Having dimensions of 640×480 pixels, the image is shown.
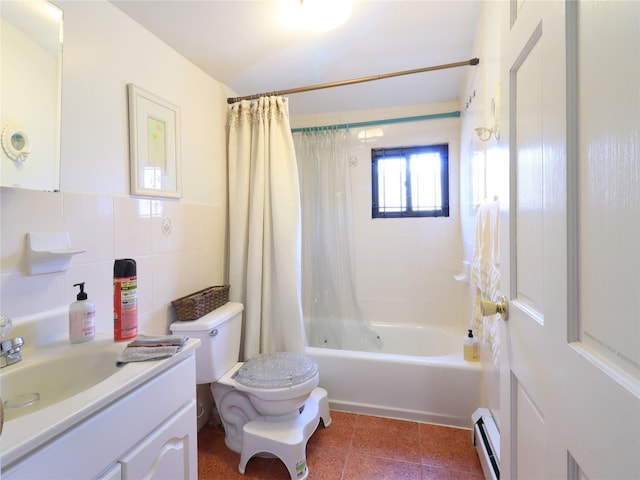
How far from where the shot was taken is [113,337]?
41.9 inches

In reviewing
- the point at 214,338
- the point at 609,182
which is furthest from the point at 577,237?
the point at 214,338

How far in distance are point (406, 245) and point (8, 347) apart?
2333 mm

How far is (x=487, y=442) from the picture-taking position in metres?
1.43

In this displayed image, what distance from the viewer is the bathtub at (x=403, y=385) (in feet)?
5.82

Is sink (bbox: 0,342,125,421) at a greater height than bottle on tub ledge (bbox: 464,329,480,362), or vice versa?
sink (bbox: 0,342,125,421)

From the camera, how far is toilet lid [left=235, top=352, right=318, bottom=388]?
1476 millimetres

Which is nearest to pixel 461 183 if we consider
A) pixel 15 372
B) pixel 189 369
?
pixel 189 369

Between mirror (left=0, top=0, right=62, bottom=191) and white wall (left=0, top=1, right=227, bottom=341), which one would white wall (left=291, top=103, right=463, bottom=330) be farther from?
mirror (left=0, top=0, right=62, bottom=191)

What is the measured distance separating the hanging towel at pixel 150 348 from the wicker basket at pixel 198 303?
487 mm

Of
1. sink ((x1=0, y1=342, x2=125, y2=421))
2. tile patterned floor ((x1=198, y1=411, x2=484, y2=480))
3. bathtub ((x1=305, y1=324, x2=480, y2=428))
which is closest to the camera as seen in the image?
sink ((x1=0, y1=342, x2=125, y2=421))

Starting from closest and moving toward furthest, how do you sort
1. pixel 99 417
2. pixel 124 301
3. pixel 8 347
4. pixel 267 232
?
pixel 99 417 < pixel 8 347 < pixel 124 301 < pixel 267 232

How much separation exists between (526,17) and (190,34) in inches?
58.0

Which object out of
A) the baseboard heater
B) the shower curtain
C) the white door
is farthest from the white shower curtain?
the white door

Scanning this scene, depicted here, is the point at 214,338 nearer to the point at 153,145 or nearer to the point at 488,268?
the point at 153,145
